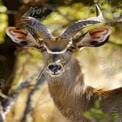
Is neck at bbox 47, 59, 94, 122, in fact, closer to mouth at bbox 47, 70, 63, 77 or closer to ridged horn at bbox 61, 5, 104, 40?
mouth at bbox 47, 70, 63, 77

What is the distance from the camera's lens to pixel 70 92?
277 inches

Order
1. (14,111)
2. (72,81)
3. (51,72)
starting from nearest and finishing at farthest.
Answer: (51,72) → (72,81) → (14,111)

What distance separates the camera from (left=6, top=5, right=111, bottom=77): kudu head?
6.57m

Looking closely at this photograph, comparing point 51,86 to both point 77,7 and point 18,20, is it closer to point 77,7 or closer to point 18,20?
point 18,20

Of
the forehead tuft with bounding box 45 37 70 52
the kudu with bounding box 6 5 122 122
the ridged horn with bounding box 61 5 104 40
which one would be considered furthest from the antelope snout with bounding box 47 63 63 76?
the ridged horn with bounding box 61 5 104 40

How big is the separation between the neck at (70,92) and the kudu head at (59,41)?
0.15 m

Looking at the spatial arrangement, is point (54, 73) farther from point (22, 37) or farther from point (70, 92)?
point (22, 37)

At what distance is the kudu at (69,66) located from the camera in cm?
669

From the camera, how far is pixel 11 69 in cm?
1059

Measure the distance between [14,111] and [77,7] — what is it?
106 inches

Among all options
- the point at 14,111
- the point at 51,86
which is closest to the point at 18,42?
the point at 51,86

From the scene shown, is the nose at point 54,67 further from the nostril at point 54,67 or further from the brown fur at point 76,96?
the brown fur at point 76,96

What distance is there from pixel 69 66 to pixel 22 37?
0.76 meters

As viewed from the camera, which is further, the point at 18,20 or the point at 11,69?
the point at 11,69
